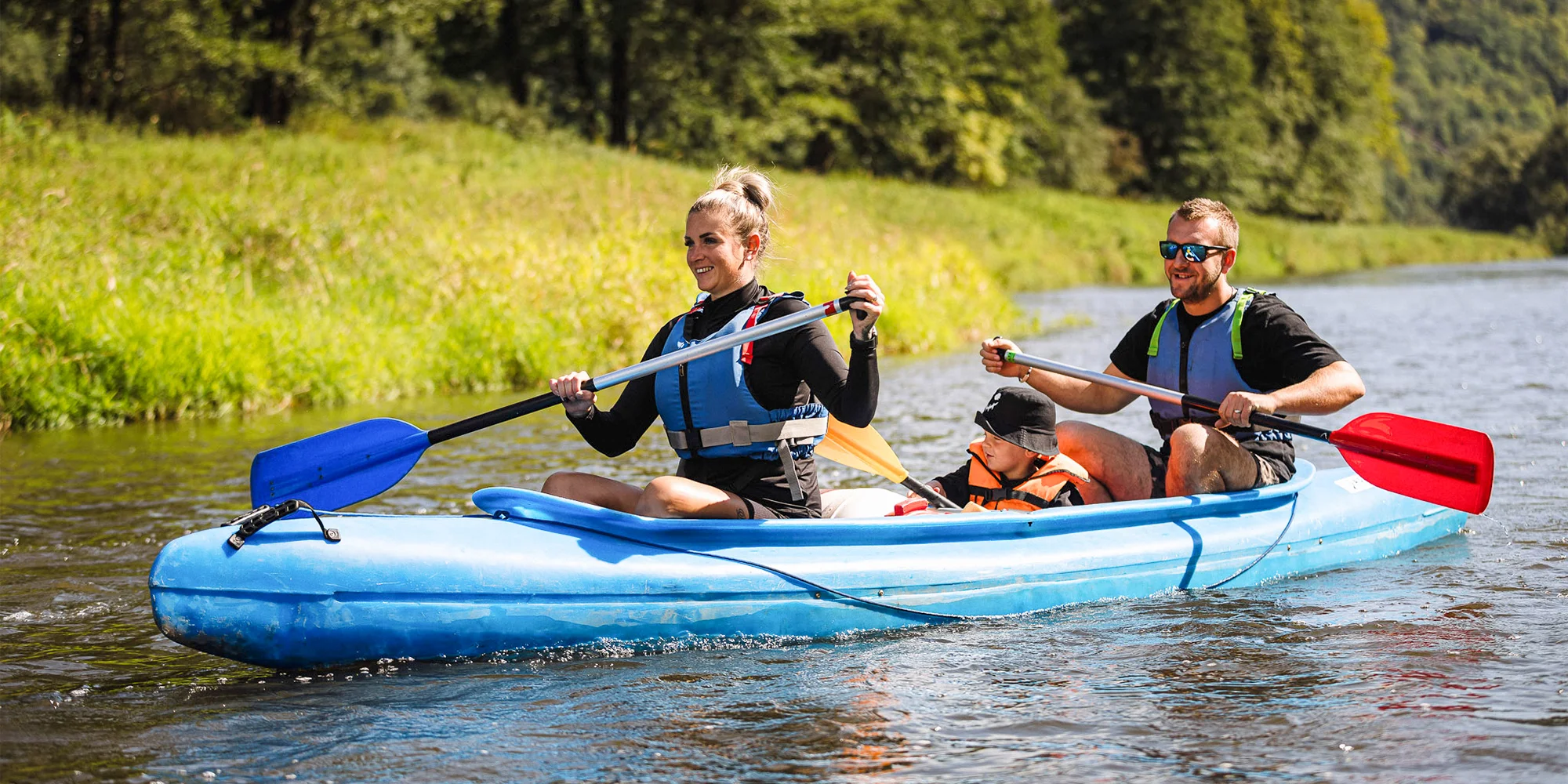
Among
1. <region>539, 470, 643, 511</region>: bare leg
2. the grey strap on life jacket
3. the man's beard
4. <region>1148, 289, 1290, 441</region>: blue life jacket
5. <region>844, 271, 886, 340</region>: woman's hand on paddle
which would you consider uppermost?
the man's beard

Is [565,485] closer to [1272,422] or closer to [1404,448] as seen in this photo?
[1272,422]

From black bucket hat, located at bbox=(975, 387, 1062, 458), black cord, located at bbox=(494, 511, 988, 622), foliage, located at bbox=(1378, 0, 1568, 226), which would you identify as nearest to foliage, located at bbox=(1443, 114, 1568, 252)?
foliage, located at bbox=(1378, 0, 1568, 226)

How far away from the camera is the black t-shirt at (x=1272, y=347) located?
4.50 m

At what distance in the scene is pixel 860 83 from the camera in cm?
3328

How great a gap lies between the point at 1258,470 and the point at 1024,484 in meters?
0.81

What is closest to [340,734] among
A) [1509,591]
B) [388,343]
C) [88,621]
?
[88,621]

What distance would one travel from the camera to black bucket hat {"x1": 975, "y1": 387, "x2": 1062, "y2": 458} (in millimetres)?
4586

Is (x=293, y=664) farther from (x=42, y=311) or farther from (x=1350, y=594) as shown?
(x=42, y=311)

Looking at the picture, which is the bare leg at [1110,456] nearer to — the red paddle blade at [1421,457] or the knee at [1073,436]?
the knee at [1073,436]

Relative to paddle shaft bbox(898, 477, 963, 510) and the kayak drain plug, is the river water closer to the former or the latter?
the kayak drain plug

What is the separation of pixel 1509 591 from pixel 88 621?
4362 millimetres

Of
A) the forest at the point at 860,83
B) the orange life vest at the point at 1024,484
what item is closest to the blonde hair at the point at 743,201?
the orange life vest at the point at 1024,484

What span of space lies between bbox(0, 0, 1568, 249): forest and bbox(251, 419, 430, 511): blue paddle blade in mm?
Result: 14680

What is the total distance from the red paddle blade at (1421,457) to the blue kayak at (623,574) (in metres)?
0.48
